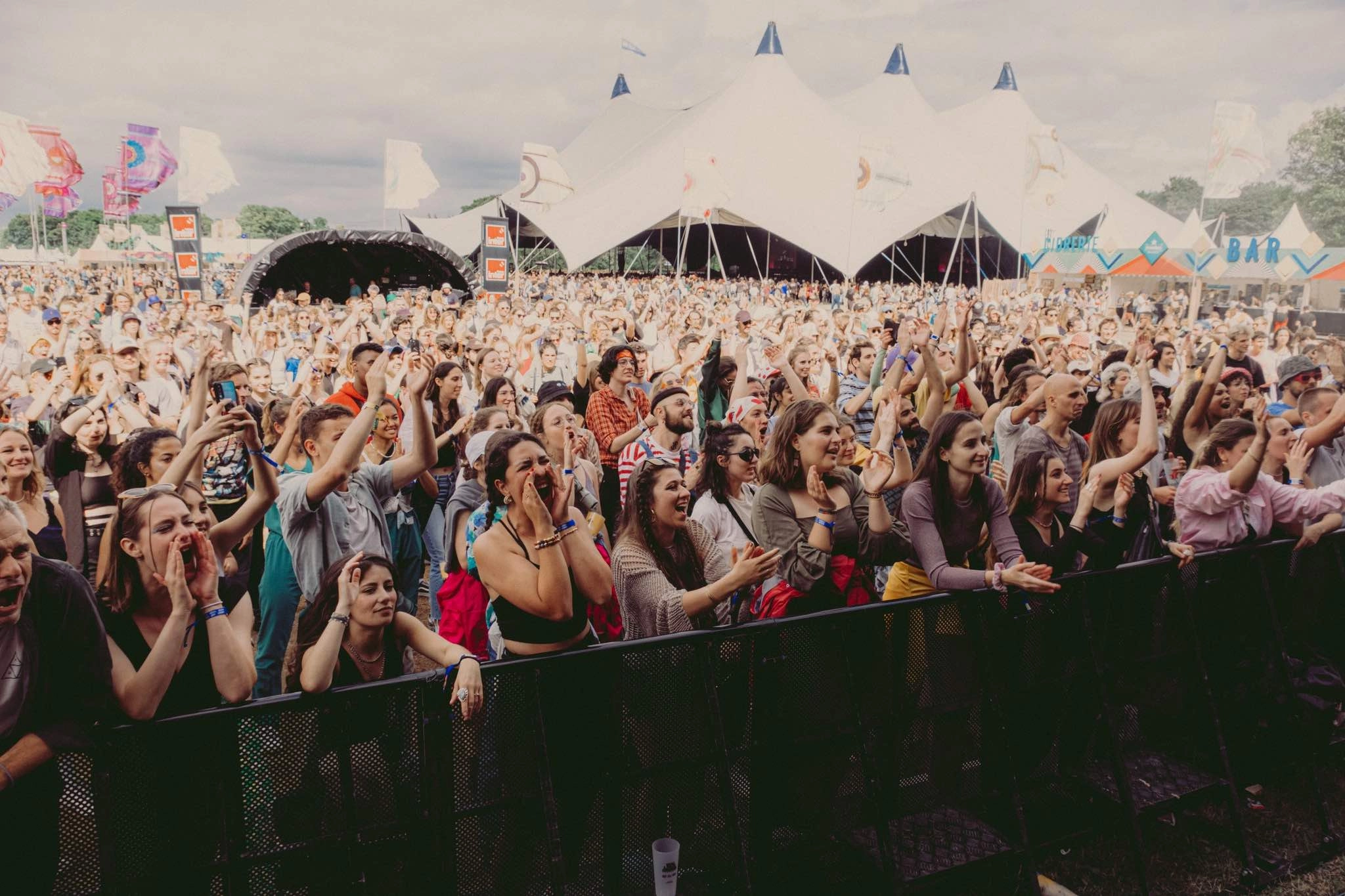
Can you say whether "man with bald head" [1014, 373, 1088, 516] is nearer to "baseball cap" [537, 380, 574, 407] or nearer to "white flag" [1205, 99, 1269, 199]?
"baseball cap" [537, 380, 574, 407]

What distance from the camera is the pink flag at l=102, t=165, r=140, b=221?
41719 mm

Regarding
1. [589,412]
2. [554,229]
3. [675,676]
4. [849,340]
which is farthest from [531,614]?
[554,229]

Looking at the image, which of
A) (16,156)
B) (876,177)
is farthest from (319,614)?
(876,177)

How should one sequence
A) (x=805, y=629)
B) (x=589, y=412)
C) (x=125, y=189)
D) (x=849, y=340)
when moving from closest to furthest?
(x=805, y=629) → (x=589, y=412) → (x=849, y=340) → (x=125, y=189)

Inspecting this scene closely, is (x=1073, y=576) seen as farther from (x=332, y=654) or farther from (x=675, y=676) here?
(x=332, y=654)

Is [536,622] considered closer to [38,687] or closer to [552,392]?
[38,687]

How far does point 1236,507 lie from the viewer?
4125 millimetres

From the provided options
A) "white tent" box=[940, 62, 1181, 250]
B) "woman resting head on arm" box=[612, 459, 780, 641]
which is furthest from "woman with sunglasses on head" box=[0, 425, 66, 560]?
"white tent" box=[940, 62, 1181, 250]

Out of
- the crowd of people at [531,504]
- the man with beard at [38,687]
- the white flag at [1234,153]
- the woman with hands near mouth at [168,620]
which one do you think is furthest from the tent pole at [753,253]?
the man with beard at [38,687]

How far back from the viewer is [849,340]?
1233cm

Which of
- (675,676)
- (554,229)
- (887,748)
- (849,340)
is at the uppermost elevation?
(554,229)

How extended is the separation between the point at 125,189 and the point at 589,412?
33.9m

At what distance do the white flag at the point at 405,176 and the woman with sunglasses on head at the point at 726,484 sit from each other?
55.8 feet

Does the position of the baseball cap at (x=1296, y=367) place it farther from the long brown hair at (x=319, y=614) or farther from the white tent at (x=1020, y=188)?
the white tent at (x=1020, y=188)
